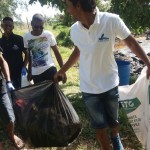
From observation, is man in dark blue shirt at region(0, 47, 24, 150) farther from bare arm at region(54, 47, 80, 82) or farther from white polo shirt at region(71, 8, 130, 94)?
white polo shirt at region(71, 8, 130, 94)

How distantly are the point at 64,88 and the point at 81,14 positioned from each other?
4135 mm

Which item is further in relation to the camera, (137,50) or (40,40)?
(40,40)

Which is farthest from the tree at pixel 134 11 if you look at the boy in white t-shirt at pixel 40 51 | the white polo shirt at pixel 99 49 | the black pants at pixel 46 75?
the white polo shirt at pixel 99 49

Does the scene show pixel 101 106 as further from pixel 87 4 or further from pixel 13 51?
pixel 13 51

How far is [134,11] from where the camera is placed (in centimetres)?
474

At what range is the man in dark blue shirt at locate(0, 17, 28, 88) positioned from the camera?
431 centimetres

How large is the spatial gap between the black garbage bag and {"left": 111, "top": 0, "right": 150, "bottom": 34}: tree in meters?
2.31

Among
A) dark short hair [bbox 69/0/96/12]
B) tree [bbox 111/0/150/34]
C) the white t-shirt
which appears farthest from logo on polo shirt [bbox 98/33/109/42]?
tree [bbox 111/0/150/34]

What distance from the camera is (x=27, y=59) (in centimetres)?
435

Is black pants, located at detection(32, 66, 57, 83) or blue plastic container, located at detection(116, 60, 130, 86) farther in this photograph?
blue plastic container, located at detection(116, 60, 130, 86)

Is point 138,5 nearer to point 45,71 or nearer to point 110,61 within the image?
point 45,71

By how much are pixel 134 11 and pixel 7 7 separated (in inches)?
913

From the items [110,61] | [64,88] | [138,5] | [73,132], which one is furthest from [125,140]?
[64,88]

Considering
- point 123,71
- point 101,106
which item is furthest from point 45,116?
point 123,71
